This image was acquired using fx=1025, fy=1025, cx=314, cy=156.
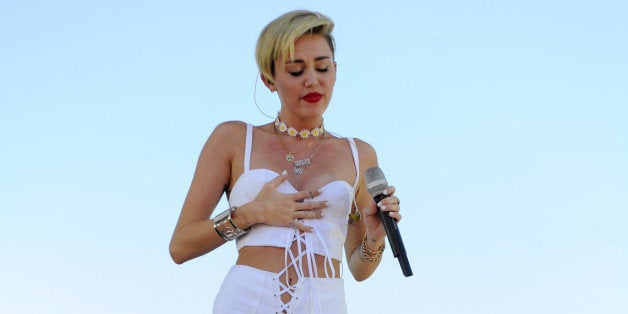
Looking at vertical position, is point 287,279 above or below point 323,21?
below

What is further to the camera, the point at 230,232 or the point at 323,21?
→ the point at 323,21

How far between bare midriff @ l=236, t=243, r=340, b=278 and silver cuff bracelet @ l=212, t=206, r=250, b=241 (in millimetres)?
113

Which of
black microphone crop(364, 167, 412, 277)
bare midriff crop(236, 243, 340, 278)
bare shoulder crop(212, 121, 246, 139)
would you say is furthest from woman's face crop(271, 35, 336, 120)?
bare midriff crop(236, 243, 340, 278)

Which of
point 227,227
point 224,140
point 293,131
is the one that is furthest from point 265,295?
point 293,131

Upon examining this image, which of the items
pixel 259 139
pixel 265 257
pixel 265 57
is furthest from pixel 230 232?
pixel 265 57

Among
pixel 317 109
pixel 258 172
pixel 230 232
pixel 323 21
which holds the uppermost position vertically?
pixel 323 21

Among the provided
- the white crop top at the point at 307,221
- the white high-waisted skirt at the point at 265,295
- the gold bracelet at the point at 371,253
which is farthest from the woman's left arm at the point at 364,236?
the white high-waisted skirt at the point at 265,295

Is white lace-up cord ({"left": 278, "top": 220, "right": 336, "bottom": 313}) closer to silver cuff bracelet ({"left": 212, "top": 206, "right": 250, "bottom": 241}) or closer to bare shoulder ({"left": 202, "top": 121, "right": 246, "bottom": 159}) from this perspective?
silver cuff bracelet ({"left": 212, "top": 206, "right": 250, "bottom": 241})

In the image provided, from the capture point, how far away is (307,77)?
505 centimetres

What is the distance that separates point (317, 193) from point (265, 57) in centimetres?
78

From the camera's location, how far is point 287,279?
4711 mm

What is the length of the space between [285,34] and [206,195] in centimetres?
88

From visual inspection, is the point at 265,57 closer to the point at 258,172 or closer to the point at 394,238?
the point at 258,172

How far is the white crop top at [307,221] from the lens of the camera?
479 cm
